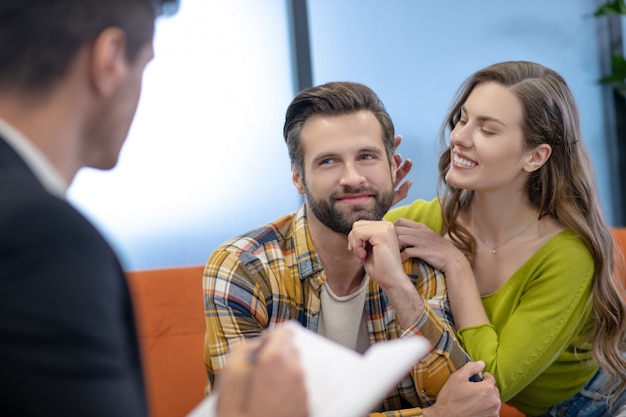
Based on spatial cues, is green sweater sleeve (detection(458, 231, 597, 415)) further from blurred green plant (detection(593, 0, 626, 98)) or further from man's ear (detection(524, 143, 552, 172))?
blurred green plant (detection(593, 0, 626, 98))

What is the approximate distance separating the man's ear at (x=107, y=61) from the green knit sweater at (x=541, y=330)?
1.42 metres

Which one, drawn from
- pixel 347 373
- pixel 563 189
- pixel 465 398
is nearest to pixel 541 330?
pixel 465 398

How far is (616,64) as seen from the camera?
4332mm

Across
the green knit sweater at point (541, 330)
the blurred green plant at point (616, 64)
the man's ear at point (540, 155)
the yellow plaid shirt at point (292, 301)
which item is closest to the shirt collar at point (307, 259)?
the yellow plaid shirt at point (292, 301)

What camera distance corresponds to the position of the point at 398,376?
2.72 feet

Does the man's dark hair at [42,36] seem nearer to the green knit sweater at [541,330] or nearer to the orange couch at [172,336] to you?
the green knit sweater at [541,330]

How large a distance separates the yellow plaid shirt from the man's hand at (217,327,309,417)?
103cm

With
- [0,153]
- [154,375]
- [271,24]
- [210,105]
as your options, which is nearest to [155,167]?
[210,105]

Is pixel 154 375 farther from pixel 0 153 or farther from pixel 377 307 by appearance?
pixel 0 153

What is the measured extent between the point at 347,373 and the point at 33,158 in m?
0.43

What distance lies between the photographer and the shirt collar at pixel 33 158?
810 mm

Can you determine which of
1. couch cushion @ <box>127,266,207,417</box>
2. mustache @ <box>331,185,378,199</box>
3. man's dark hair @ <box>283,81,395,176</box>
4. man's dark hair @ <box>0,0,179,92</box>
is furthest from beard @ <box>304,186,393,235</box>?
man's dark hair @ <box>0,0,179,92</box>

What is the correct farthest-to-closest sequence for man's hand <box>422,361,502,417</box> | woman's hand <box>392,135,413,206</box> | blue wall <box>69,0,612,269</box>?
blue wall <box>69,0,612,269</box> < woman's hand <box>392,135,413,206</box> < man's hand <box>422,361,502,417</box>

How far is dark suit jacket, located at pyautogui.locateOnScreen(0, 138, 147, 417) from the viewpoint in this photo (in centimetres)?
68
